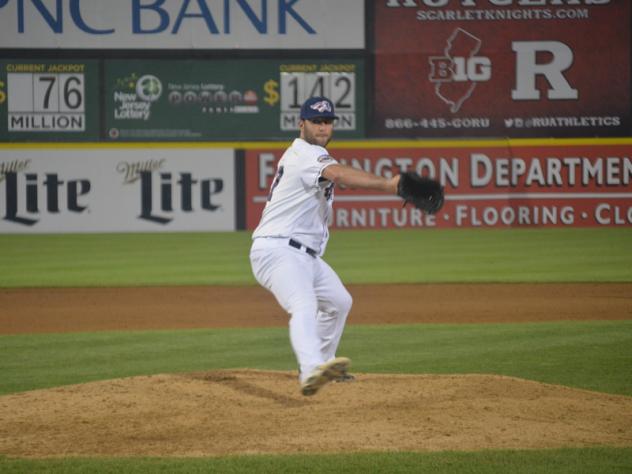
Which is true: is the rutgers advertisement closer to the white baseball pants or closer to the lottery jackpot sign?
the lottery jackpot sign

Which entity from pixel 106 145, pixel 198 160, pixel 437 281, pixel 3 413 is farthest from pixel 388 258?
pixel 3 413

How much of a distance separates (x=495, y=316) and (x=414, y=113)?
1049 cm

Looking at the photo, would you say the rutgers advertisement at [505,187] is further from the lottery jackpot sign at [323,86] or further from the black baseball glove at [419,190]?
the black baseball glove at [419,190]

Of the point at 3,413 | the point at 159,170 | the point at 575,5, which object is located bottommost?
the point at 3,413

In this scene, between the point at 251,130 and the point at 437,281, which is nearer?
the point at 437,281

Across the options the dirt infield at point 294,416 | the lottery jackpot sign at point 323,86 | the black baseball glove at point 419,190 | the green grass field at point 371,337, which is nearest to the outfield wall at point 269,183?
the green grass field at point 371,337

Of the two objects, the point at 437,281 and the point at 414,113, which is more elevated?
the point at 414,113

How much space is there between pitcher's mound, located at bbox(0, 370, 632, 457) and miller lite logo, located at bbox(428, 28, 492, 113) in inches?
556

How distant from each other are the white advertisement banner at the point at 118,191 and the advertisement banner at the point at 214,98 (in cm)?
135

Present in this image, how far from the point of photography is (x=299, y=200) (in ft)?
21.1

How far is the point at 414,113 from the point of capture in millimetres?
21281

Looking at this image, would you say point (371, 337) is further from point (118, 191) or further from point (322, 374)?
point (118, 191)

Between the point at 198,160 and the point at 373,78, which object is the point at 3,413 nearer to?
the point at 198,160

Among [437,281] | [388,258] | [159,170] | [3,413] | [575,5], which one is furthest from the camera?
[575,5]
